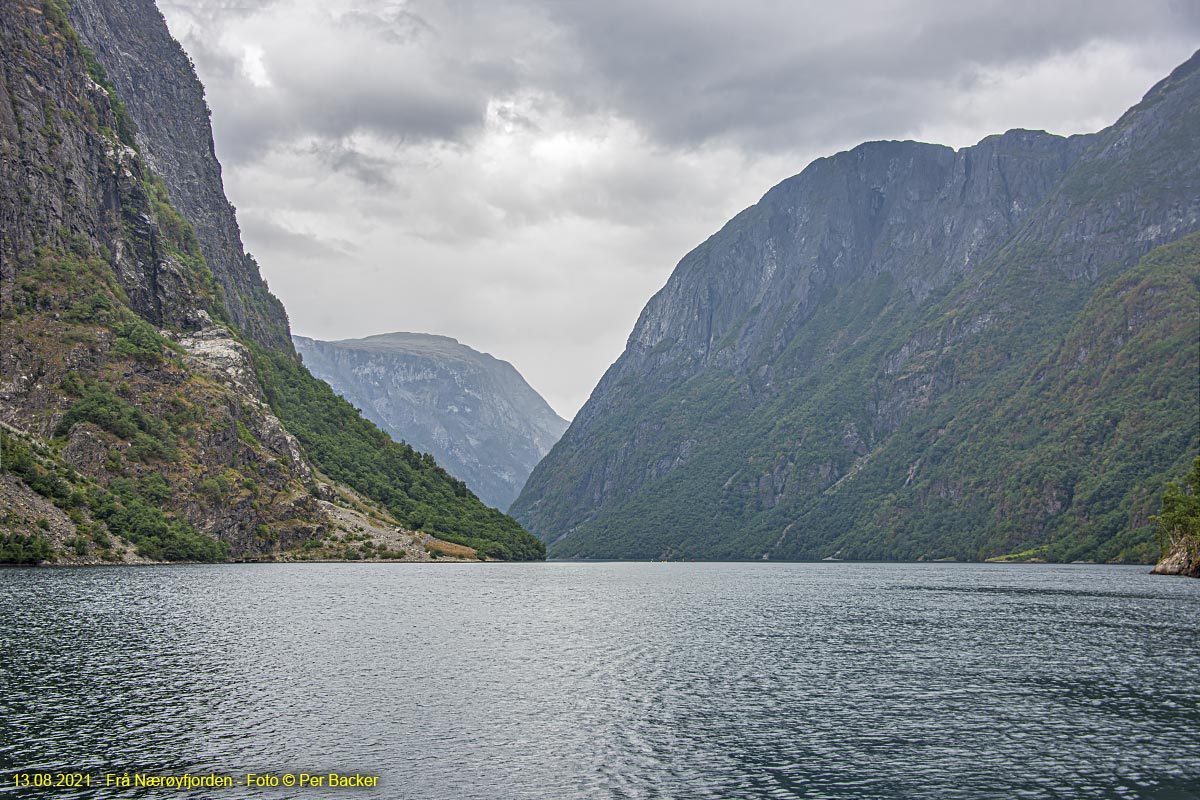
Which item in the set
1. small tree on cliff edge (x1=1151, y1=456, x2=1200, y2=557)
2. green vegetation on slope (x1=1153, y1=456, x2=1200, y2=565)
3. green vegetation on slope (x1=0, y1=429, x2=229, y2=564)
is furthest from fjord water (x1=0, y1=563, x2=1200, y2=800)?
green vegetation on slope (x1=1153, y1=456, x2=1200, y2=565)

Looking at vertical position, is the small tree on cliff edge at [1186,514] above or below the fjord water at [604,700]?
above

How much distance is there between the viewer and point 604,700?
189 ft

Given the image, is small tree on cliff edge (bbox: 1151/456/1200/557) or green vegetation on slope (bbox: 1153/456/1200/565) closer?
small tree on cliff edge (bbox: 1151/456/1200/557)

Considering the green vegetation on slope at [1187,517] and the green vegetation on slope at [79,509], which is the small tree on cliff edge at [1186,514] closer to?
the green vegetation on slope at [1187,517]

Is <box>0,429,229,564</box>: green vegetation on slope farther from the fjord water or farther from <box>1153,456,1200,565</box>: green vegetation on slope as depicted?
<box>1153,456,1200,565</box>: green vegetation on slope

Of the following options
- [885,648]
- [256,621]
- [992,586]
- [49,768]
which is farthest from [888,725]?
[992,586]

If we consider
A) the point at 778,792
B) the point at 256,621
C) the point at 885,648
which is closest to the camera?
the point at 778,792

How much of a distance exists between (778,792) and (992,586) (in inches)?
6459

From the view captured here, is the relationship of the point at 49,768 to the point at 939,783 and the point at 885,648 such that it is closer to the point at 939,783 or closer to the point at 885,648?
the point at 939,783

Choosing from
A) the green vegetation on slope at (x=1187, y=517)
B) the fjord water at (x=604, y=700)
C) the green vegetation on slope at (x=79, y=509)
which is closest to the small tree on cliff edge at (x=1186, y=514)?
the green vegetation on slope at (x=1187, y=517)

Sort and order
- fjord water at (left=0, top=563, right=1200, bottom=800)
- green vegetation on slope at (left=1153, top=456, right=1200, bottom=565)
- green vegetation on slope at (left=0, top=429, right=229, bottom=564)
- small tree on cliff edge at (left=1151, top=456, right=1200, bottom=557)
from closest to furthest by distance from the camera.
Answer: fjord water at (left=0, top=563, right=1200, bottom=800)
green vegetation on slope at (left=0, top=429, right=229, bottom=564)
small tree on cliff edge at (left=1151, top=456, right=1200, bottom=557)
green vegetation on slope at (left=1153, top=456, right=1200, bottom=565)

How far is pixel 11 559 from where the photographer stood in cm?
15238

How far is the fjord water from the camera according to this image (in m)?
39.9

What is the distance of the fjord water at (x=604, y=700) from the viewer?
131ft
